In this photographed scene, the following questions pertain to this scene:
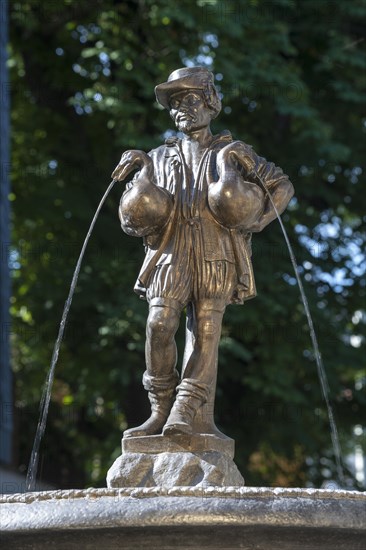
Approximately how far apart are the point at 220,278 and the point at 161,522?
2.24 m

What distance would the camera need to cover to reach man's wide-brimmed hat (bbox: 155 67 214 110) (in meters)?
7.50

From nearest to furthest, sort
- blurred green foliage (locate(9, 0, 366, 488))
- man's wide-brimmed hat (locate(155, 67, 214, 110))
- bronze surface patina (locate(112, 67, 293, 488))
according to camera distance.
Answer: bronze surface patina (locate(112, 67, 293, 488)), man's wide-brimmed hat (locate(155, 67, 214, 110)), blurred green foliage (locate(9, 0, 366, 488))

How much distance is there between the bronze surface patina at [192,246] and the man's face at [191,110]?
0.15 feet

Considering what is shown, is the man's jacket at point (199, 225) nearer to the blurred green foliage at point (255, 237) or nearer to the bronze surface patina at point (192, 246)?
the bronze surface patina at point (192, 246)

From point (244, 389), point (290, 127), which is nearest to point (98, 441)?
point (244, 389)

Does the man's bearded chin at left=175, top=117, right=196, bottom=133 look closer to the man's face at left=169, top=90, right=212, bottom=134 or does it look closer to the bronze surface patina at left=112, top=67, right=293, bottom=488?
the man's face at left=169, top=90, right=212, bottom=134

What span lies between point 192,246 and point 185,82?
0.93 metres

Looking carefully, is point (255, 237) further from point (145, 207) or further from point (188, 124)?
point (145, 207)

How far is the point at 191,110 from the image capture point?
7.56m

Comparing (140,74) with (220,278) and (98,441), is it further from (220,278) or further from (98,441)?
(220,278)

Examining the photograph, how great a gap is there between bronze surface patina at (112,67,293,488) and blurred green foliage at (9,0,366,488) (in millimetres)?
7290

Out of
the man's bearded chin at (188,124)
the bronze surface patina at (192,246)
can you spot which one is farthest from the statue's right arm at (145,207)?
the man's bearded chin at (188,124)

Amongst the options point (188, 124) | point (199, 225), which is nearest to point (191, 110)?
point (188, 124)

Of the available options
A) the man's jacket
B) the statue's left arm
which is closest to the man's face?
the man's jacket
